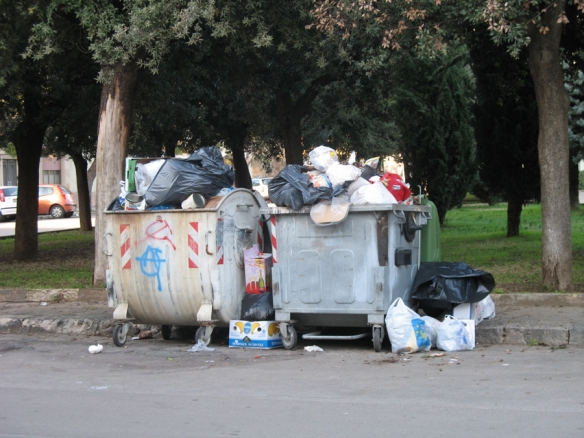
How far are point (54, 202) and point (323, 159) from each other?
3217 cm

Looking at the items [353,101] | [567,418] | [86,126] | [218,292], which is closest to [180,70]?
[86,126]

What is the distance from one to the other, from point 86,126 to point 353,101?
5.90 m

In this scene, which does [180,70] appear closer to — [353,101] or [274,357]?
[353,101]

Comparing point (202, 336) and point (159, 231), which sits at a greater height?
point (159, 231)

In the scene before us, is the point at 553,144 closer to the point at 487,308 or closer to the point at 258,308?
the point at 487,308

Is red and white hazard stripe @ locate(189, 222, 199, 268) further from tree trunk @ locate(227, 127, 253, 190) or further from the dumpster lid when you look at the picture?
tree trunk @ locate(227, 127, 253, 190)

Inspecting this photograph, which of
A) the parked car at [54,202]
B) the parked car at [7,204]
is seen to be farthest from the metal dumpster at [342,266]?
the parked car at [54,202]

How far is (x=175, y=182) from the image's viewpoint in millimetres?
7676

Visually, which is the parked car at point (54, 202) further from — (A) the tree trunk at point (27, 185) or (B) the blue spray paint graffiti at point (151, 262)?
(B) the blue spray paint graffiti at point (151, 262)

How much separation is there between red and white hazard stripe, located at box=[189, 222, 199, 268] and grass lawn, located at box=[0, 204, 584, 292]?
13.0ft

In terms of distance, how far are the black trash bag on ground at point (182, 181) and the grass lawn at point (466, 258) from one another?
3.81 metres

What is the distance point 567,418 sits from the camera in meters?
4.82

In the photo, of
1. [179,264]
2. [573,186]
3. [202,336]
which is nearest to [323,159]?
[179,264]

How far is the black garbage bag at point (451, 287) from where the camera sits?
7.42 meters
